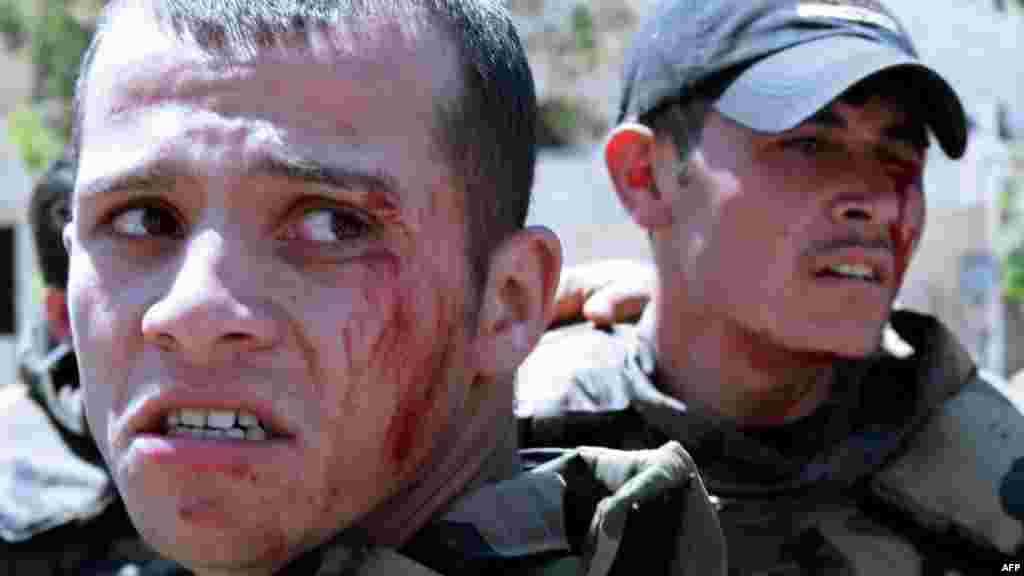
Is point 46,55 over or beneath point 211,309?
beneath

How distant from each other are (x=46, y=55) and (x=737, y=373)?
12.6 metres

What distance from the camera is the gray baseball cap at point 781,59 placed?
8.39 ft

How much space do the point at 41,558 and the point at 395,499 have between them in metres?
2.22

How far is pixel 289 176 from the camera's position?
1.59 metres

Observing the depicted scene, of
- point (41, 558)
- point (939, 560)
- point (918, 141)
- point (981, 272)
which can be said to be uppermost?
point (918, 141)

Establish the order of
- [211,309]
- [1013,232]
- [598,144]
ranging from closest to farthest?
1. [211,309]
2. [1013,232]
3. [598,144]

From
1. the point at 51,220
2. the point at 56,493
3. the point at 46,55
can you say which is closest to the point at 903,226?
the point at 56,493

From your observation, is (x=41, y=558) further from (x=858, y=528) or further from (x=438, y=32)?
(x=438, y=32)

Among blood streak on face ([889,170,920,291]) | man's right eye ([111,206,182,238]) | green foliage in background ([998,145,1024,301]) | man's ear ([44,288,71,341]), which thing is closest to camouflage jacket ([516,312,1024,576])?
blood streak on face ([889,170,920,291])

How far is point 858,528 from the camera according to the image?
2.48 meters

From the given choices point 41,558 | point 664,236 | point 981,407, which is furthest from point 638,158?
point 41,558

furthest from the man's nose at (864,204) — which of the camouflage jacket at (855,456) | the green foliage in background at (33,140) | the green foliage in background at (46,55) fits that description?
the green foliage in background at (46,55)

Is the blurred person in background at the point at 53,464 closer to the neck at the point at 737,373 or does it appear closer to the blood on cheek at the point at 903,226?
the neck at the point at 737,373

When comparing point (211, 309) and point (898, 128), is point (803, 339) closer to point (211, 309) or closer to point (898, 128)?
point (898, 128)
